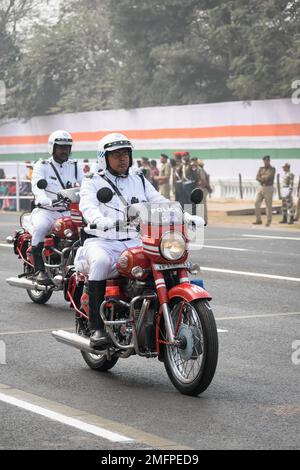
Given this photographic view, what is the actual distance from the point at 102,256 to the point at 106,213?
1.63 ft

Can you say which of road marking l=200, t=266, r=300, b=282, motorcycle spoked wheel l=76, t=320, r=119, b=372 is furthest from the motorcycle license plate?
road marking l=200, t=266, r=300, b=282

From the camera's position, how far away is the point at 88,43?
190ft

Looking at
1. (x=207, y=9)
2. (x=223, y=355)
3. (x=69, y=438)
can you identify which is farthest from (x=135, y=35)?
(x=69, y=438)

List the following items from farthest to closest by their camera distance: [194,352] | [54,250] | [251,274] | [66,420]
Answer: [251,274], [54,250], [194,352], [66,420]

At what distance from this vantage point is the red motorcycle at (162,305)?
8391 millimetres

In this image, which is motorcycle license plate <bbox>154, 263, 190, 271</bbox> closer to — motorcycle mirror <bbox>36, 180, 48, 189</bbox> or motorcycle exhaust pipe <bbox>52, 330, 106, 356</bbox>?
motorcycle exhaust pipe <bbox>52, 330, 106, 356</bbox>

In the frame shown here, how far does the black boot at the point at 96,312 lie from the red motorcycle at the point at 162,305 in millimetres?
51

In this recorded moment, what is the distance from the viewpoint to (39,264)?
13938mm

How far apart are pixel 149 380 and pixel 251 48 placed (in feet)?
112

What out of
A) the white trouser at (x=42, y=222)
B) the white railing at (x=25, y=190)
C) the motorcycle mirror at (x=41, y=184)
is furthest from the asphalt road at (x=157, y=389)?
the white railing at (x=25, y=190)

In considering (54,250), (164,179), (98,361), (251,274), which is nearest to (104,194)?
(98,361)

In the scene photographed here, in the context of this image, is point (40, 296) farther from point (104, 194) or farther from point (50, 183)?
point (104, 194)

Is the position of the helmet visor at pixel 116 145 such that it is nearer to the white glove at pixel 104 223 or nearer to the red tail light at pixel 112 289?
the white glove at pixel 104 223

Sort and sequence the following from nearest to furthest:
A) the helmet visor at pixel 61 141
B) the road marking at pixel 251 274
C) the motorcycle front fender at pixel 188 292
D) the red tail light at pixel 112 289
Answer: the motorcycle front fender at pixel 188 292 → the red tail light at pixel 112 289 → the helmet visor at pixel 61 141 → the road marking at pixel 251 274
